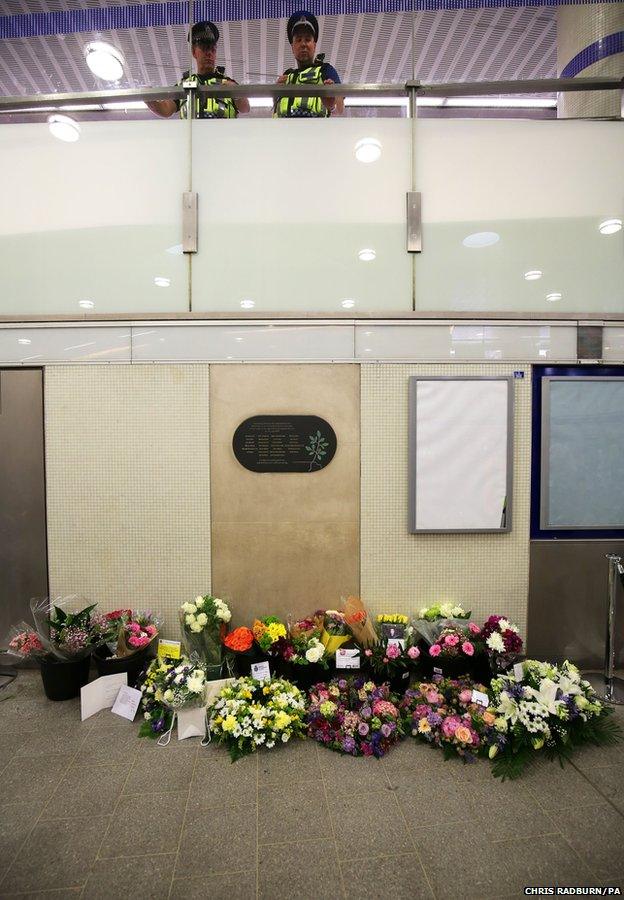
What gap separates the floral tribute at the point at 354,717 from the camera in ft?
8.24

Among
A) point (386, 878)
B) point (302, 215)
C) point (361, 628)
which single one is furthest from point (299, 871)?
point (302, 215)

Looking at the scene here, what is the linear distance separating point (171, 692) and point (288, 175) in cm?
404

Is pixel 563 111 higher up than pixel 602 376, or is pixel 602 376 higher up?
pixel 563 111

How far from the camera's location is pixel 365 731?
254 cm

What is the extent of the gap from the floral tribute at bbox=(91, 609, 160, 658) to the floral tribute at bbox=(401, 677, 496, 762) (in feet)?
6.45

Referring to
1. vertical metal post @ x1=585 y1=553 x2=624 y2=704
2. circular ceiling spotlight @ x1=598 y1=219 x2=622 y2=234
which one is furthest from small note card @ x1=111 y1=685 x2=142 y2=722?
circular ceiling spotlight @ x1=598 y1=219 x2=622 y2=234

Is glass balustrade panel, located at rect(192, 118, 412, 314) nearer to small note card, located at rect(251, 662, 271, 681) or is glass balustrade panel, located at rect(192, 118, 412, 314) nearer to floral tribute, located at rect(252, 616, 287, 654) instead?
floral tribute, located at rect(252, 616, 287, 654)

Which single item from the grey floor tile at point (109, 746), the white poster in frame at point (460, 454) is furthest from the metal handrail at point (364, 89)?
the grey floor tile at point (109, 746)

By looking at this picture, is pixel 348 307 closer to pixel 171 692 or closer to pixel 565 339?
pixel 565 339

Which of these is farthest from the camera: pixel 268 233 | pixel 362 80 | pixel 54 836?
pixel 362 80

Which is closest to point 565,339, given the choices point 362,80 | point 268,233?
point 268,233

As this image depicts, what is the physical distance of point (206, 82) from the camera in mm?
3605

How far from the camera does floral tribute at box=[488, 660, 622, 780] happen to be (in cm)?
244
